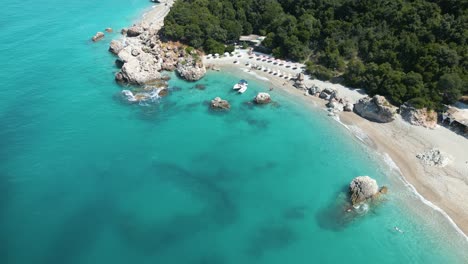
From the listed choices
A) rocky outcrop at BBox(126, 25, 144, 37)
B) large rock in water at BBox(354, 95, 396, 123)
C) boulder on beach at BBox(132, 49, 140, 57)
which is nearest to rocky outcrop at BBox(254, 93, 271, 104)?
large rock in water at BBox(354, 95, 396, 123)

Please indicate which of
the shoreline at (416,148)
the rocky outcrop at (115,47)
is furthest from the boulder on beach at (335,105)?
the rocky outcrop at (115,47)

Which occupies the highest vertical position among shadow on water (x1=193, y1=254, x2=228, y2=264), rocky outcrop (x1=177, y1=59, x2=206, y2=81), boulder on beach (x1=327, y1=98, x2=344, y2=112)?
boulder on beach (x1=327, y1=98, x2=344, y2=112)

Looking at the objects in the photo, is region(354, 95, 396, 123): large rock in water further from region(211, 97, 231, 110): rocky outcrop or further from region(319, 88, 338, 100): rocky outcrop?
region(211, 97, 231, 110): rocky outcrop

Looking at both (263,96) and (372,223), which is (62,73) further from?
(372,223)

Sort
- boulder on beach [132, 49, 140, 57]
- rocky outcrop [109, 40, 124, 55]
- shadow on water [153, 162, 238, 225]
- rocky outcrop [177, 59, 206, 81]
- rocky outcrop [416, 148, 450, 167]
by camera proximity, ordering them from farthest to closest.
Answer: rocky outcrop [109, 40, 124, 55] < boulder on beach [132, 49, 140, 57] < rocky outcrop [177, 59, 206, 81] < rocky outcrop [416, 148, 450, 167] < shadow on water [153, 162, 238, 225]

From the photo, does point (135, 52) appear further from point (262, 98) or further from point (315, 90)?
point (315, 90)

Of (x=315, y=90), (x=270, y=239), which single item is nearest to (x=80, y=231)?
(x=270, y=239)
